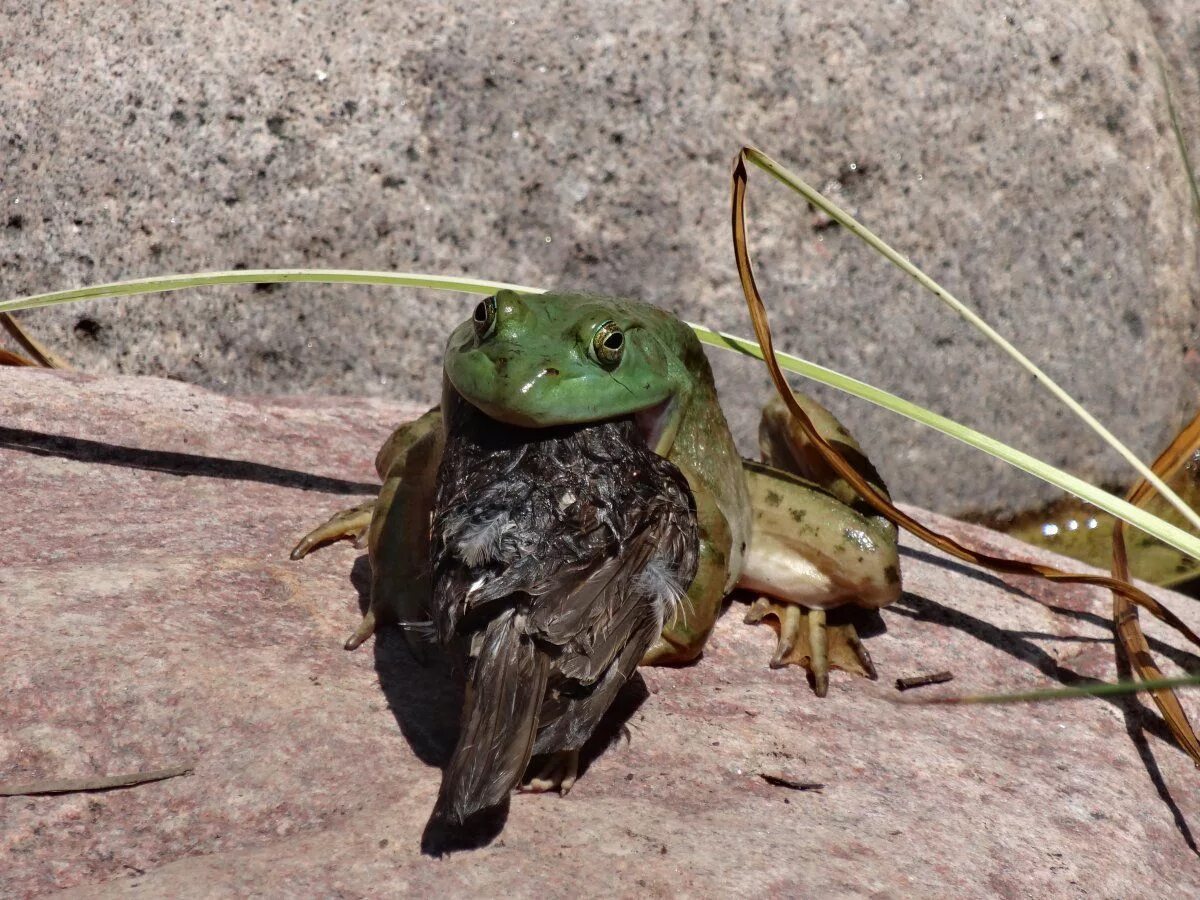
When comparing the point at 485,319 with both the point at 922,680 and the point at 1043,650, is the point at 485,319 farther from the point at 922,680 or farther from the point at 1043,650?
the point at 1043,650

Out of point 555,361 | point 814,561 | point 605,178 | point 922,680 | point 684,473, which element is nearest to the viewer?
point 555,361

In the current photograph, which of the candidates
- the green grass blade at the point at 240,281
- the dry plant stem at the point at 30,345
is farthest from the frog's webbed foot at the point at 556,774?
the dry plant stem at the point at 30,345

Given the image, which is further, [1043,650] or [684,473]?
[1043,650]

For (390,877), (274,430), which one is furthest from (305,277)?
(390,877)

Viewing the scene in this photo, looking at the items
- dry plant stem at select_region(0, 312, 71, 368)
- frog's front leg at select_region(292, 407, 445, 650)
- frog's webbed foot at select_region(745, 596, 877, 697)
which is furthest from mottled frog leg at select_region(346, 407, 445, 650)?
dry plant stem at select_region(0, 312, 71, 368)

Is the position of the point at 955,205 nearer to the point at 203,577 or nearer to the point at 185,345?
the point at 185,345

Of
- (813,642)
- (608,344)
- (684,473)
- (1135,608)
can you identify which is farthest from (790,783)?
(1135,608)
